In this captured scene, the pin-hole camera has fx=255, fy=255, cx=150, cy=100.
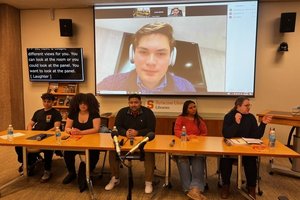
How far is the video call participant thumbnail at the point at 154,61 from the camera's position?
5.12 metres

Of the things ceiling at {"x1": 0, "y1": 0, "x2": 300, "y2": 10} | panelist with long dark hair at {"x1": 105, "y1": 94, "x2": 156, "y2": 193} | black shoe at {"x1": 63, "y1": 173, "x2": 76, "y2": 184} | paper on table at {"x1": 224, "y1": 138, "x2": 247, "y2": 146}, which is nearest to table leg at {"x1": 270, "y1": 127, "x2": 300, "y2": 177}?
paper on table at {"x1": 224, "y1": 138, "x2": 247, "y2": 146}

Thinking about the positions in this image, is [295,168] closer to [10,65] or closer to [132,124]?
[132,124]

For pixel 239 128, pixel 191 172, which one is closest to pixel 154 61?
pixel 239 128

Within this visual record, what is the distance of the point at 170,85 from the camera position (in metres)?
5.20

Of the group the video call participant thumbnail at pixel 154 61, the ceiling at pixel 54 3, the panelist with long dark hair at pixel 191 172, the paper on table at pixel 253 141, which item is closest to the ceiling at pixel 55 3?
the ceiling at pixel 54 3

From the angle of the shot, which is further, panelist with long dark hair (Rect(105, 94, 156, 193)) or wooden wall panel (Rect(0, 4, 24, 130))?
wooden wall panel (Rect(0, 4, 24, 130))

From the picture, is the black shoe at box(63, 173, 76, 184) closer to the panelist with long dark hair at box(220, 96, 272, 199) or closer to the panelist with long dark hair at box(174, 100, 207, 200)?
the panelist with long dark hair at box(174, 100, 207, 200)

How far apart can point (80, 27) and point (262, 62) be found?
3.83 m

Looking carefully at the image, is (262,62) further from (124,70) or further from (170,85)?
(124,70)

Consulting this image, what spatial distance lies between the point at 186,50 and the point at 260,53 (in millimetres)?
1449

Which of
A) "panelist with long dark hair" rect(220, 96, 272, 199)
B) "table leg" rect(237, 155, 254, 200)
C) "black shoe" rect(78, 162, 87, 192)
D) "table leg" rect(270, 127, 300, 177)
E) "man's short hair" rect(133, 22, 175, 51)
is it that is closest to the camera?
"table leg" rect(237, 155, 254, 200)

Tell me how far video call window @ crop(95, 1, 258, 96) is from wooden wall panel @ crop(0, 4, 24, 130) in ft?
5.95

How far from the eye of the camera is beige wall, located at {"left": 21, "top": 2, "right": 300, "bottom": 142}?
4.93 meters

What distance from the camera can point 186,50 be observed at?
5086 mm
